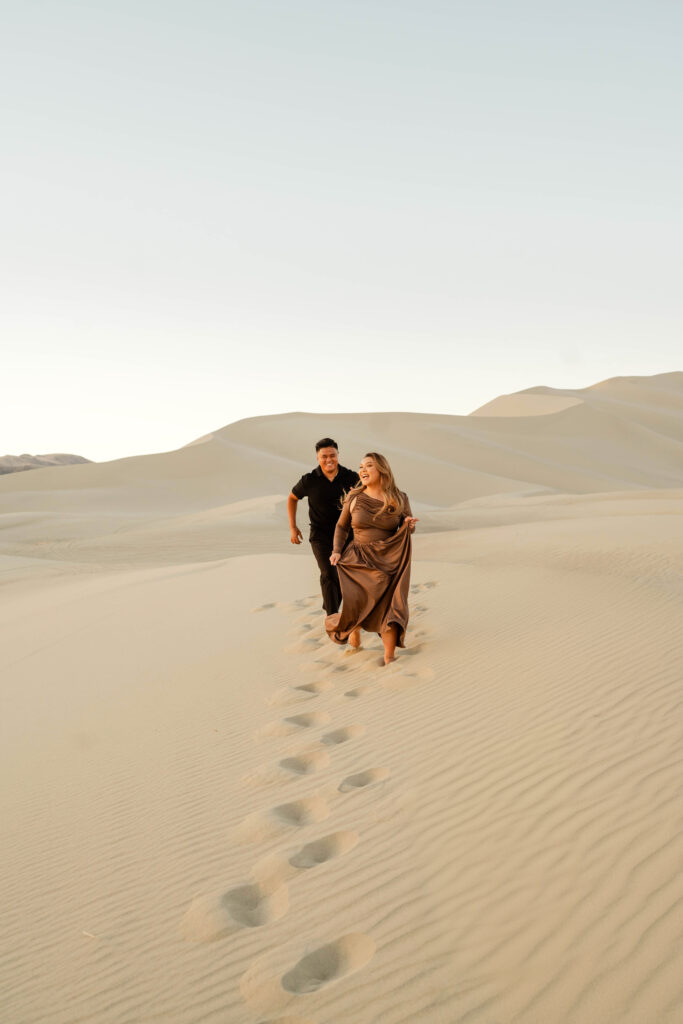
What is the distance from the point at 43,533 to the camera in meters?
22.9

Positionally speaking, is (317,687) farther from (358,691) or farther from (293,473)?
(293,473)

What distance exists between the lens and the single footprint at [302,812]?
375 cm

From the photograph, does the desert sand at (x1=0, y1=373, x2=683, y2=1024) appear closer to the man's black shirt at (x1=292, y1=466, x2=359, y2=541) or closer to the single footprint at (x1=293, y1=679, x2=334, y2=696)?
the single footprint at (x1=293, y1=679, x2=334, y2=696)

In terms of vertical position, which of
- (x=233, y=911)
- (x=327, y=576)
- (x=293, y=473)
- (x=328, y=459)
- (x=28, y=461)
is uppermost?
(x=28, y=461)

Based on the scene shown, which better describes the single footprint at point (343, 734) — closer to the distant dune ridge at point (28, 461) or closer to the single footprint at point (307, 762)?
the single footprint at point (307, 762)

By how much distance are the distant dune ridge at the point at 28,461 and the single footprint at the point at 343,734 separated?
85613mm

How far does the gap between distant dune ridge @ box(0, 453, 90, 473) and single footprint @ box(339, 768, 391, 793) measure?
3400 inches

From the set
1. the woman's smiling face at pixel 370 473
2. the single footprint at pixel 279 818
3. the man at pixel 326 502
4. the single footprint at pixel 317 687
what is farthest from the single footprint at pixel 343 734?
the man at pixel 326 502

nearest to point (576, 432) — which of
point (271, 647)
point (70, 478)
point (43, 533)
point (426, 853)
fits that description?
point (70, 478)

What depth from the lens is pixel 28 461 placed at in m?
100

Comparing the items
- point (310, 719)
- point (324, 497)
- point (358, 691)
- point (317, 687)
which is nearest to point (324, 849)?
point (310, 719)

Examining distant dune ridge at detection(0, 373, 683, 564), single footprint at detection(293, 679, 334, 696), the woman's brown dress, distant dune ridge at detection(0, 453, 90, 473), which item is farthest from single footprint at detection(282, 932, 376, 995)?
distant dune ridge at detection(0, 453, 90, 473)

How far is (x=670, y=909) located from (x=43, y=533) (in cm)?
2260

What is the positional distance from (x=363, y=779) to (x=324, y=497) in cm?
340
